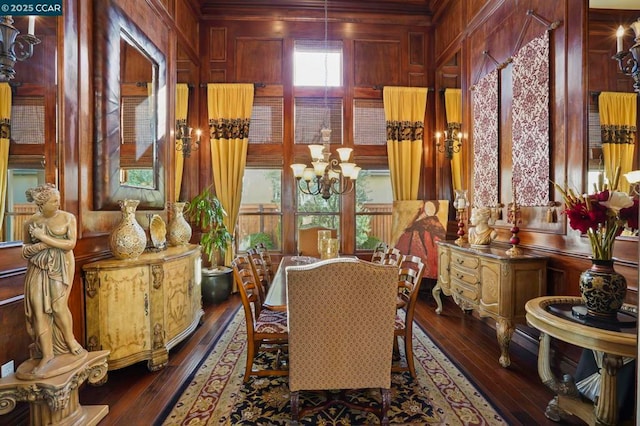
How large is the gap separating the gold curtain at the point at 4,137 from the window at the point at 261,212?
316 centimetres

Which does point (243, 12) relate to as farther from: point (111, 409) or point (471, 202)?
point (111, 409)

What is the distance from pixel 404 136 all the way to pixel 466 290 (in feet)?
8.67

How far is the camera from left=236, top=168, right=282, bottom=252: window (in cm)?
508

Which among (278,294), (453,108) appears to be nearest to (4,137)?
(278,294)

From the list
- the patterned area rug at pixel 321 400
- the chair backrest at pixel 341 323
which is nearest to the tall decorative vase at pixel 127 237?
the patterned area rug at pixel 321 400

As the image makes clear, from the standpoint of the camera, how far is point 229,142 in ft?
15.9

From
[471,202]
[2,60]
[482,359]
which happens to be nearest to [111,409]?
[2,60]

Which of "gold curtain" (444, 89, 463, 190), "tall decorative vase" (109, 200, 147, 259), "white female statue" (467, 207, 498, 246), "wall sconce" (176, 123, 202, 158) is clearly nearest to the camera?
"tall decorative vase" (109, 200, 147, 259)

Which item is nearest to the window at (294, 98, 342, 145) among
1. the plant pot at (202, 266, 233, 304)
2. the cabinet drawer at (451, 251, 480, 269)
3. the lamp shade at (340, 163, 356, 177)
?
the lamp shade at (340, 163, 356, 177)

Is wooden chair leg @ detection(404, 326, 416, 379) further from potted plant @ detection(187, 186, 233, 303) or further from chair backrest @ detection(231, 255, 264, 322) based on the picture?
potted plant @ detection(187, 186, 233, 303)

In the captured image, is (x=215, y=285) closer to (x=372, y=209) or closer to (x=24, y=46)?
(x=372, y=209)

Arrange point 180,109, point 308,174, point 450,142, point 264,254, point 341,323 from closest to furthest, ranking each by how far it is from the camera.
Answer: point 341,323, point 308,174, point 264,254, point 450,142, point 180,109

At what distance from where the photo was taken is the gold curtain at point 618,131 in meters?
2.05

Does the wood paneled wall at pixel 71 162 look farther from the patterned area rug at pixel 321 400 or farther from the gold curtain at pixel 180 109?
the gold curtain at pixel 180 109
